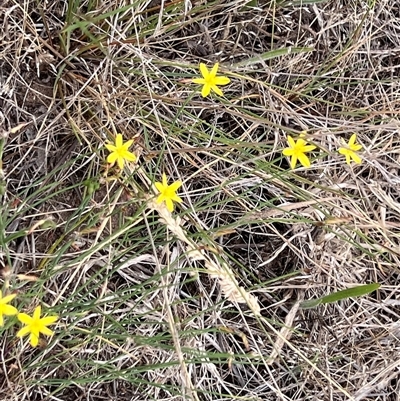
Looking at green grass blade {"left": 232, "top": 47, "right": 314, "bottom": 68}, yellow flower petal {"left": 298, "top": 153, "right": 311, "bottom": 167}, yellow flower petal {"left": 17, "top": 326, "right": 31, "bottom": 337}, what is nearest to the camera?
yellow flower petal {"left": 17, "top": 326, "right": 31, "bottom": 337}

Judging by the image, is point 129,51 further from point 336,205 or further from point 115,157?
point 336,205

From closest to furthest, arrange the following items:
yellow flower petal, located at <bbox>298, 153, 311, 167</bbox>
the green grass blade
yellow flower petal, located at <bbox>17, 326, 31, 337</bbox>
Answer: yellow flower petal, located at <bbox>17, 326, 31, 337</bbox> → yellow flower petal, located at <bbox>298, 153, 311, 167</bbox> → the green grass blade

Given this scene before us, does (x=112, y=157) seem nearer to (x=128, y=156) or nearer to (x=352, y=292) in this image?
(x=128, y=156)

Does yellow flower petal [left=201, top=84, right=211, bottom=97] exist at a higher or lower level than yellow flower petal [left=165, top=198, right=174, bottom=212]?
higher

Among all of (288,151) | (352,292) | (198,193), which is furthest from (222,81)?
(352,292)

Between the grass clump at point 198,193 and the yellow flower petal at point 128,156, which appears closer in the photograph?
the yellow flower petal at point 128,156

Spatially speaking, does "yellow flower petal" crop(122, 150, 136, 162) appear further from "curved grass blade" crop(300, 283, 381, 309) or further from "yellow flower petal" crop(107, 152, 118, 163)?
"curved grass blade" crop(300, 283, 381, 309)

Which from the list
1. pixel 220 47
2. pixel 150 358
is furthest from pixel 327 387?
pixel 220 47

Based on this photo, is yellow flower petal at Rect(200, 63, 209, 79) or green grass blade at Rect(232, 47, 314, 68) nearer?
yellow flower petal at Rect(200, 63, 209, 79)

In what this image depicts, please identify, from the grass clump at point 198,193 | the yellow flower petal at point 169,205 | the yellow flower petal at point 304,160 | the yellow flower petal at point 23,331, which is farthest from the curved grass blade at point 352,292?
the yellow flower petal at point 23,331

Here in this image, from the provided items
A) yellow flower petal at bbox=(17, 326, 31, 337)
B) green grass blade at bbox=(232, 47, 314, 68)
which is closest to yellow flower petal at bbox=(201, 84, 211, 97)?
green grass blade at bbox=(232, 47, 314, 68)

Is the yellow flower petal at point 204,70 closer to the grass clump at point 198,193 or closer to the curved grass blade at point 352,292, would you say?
the grass clump at point 198,193
